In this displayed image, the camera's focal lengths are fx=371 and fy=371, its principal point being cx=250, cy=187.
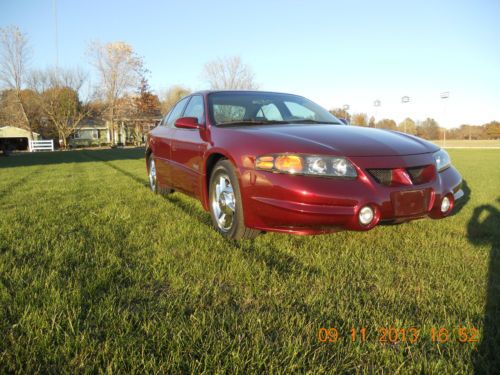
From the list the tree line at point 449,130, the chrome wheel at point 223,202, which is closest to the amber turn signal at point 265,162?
the chrome wheel at point 223,202

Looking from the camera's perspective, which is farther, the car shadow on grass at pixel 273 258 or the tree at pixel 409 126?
the tree at pixel 409 126

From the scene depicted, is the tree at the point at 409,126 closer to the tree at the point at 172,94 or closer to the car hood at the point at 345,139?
the tree at the point at 172,94

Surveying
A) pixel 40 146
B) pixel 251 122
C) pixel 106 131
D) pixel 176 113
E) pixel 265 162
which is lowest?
pixel 265 162

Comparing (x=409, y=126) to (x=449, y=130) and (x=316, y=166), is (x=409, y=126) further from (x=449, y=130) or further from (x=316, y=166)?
(x=316, y=166)

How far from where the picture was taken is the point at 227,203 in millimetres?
3471

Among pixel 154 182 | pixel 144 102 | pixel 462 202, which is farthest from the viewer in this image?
pixel 144 102

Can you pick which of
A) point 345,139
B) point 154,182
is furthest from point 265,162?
point 154,182

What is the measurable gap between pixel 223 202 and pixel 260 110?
1.27 metres

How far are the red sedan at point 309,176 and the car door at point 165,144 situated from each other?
106 cm

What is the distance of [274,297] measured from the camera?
84.0 inches

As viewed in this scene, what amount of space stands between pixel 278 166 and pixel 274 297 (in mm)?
1072

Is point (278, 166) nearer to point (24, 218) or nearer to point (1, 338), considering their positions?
point (1, 338)

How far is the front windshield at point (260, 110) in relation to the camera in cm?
397

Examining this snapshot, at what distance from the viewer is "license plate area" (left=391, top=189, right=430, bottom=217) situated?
2738 mm
